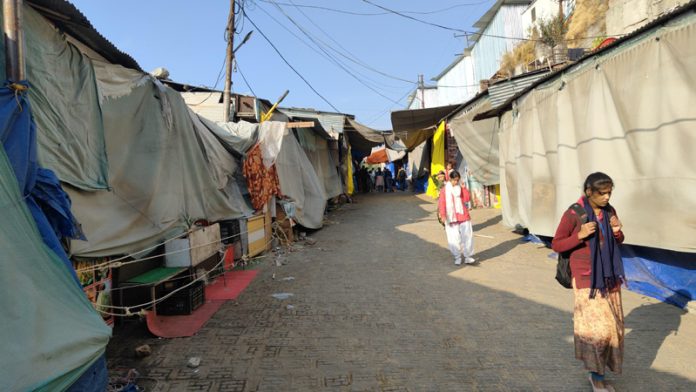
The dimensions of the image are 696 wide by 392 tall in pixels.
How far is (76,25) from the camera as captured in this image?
3.34 m

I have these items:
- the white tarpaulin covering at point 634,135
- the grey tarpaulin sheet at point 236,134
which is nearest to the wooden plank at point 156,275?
the grey tarpaulin sheet at point 236,134

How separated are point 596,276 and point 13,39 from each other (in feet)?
14.6

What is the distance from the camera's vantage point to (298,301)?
17.0 feet

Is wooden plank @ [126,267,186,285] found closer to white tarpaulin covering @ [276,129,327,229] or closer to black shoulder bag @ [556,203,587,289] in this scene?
black shoulder bag @ [556,203,587,289]

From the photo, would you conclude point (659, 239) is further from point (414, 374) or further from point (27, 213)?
point (27, 213)

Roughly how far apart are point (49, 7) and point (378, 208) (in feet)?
47.7

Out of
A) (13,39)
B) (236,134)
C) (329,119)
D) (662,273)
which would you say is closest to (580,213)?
(662,273)

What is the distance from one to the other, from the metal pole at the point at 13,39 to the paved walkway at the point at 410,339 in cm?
258

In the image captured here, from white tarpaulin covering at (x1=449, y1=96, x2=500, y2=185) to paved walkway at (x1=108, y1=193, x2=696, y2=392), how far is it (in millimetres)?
5243

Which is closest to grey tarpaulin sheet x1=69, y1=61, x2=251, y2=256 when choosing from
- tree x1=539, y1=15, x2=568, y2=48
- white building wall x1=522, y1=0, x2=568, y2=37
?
tree x1=539, y1=15, x2=568, y2=48

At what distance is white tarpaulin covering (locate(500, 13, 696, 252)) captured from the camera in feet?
13.1

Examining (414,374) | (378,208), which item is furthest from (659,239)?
(378,208)

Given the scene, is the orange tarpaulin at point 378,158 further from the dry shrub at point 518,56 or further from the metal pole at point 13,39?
the metal pole at point 13,39

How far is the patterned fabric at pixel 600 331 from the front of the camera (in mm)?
2826
